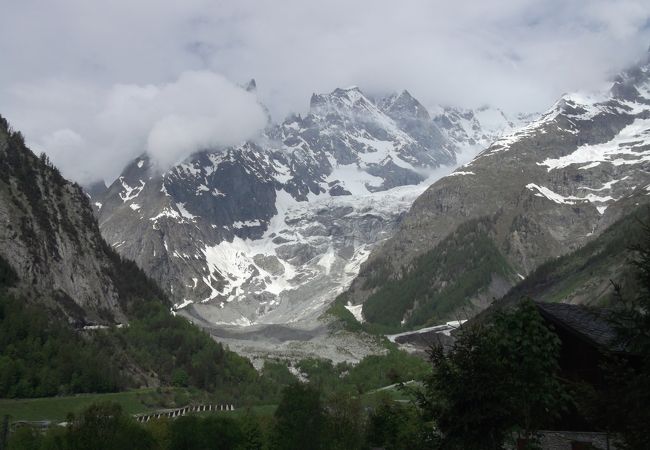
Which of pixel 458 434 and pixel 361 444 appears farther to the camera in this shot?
pixel 361 444

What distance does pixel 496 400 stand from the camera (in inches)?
1077

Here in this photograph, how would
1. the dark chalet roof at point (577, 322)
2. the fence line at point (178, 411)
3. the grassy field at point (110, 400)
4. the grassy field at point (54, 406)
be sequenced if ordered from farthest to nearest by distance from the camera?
1. the fence line at point (178, 411)
2. the grassy field at point (110, 400)
3. the grassy field at point (54, 406)
4. the dark chalet roof at point (577, 322)

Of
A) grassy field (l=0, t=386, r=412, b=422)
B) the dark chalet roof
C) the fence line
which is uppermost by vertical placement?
the dark chalet roof

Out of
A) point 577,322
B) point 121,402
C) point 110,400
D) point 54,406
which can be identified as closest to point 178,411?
point 121,402

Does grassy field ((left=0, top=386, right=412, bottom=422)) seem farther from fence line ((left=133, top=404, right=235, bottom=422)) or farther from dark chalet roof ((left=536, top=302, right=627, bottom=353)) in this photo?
dark chalet roof ((left=536, top=302, right=627, bottom=353))

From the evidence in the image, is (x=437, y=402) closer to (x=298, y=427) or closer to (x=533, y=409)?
(x=533, y=409)

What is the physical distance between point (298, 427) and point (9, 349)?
97.0m

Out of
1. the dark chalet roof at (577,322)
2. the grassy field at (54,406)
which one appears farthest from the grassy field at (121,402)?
the dark chalet roof at (577,322)

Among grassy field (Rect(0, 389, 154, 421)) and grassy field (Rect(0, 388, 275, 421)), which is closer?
grassy field (Rect(0, 389, 154, 421))

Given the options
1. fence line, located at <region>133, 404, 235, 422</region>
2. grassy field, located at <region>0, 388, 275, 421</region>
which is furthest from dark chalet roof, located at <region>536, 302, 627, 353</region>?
fence line, located at <region>133, 404, 235, 422</region>

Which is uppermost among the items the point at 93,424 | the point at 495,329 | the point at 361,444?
the point at 495,329

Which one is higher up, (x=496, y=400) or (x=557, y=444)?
(x=496, y=400)

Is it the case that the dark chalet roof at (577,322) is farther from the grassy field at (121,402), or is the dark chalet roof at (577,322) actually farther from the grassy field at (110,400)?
the grassy field at (110,400)

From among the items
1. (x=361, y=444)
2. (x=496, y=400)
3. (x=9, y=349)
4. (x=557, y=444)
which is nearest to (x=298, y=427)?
(x=361, y=444)
